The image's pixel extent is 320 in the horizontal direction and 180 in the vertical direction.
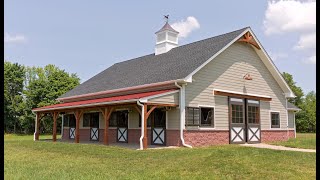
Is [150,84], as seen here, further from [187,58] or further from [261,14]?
[261,14]

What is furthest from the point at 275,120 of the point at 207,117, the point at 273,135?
the point at 207,117

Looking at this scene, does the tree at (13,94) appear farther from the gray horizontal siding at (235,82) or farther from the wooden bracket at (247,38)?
the wooden bracket at (247,38)

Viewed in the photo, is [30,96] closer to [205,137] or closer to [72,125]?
[72,125]

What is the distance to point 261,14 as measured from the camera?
845 centimetres

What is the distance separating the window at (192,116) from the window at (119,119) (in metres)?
3.84

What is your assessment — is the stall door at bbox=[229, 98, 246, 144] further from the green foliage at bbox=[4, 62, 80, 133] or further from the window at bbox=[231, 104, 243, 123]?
the green foliage at bbox=[4, 62, 80, 133]

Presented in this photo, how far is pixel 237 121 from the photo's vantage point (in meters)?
17.7

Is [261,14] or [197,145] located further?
[197,145]

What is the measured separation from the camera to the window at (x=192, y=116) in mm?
15309

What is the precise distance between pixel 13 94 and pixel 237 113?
2996 centimetres

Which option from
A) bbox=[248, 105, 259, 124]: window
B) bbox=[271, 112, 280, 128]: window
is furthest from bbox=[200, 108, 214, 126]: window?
bbox=[271, 112, 280, 128]: window

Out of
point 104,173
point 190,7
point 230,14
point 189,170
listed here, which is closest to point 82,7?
point 190,7

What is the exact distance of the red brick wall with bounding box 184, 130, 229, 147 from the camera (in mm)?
Answer: 15250

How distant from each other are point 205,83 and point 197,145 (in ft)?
9.67
